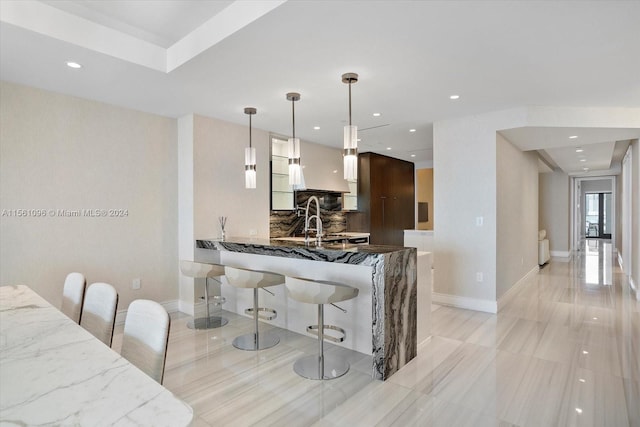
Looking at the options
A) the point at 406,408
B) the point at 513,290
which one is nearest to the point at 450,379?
the point at 406,408

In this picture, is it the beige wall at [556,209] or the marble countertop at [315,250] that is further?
the beige wall at [556,209]

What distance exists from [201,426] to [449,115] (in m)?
4.15

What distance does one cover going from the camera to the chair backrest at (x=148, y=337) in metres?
1.41

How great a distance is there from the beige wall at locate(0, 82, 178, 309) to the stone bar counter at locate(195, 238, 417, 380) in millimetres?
1125

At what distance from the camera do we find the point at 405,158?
757 centimetres

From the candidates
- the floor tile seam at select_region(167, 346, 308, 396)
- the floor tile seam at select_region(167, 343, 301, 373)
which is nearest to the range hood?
the floor tile seam at select_region(167, 343, 301, 373)

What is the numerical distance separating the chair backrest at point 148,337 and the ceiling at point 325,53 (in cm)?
180

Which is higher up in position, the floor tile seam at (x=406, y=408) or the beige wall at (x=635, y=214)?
the beige wall at (x=635, y=214)

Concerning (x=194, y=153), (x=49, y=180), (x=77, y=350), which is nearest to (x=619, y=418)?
(x=77, y=350)

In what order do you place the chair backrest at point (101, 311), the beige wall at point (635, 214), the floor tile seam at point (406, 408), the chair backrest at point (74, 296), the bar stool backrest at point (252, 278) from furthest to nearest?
1. the beige wall at point (635, 214)
2. the bar stool backrest at point (252, 278)
3. the chair backrest at point (74, 296)
4. the floor tile seam at point (406, 408)
5. the chair backrest at point (101, 311)

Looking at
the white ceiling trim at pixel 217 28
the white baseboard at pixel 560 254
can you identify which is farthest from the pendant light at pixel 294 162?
the white baseboard at pixel 560 254

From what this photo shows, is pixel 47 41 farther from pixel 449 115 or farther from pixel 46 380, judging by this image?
pixel 449 115

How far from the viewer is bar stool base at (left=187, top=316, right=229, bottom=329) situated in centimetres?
388

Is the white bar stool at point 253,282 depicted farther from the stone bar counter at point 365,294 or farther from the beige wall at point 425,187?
the beige wall at point 425,187
